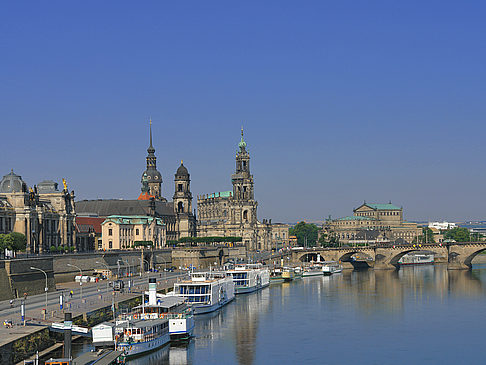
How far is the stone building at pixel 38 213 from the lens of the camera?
12244cm

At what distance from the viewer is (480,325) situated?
88562 millimetres

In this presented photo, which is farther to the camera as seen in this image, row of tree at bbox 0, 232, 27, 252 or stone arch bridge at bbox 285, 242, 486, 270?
stone arch bridge at bbox 285, 242, 486, 270

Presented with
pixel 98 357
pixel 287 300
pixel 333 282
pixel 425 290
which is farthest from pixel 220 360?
pixel 333 282

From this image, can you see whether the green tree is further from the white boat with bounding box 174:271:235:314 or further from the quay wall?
the white boat with bounding box 174:271:235:314

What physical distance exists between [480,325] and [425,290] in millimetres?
39716

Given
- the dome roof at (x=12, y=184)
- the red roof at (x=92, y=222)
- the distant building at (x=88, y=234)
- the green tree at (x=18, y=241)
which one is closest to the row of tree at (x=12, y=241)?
the green tree at (x=18, y=241)

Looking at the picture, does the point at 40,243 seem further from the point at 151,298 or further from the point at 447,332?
the point at 447,332

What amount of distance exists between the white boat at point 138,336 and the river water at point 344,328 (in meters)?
0.89

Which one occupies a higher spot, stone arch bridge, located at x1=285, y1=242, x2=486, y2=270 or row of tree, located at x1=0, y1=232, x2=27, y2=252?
row of tree, located at x1=0, y1=232, x2=27, y2=252

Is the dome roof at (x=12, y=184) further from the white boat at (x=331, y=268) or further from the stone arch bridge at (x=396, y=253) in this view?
the stone arch bridge at (x=396, y=253)

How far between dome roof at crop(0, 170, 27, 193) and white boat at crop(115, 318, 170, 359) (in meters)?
63.0

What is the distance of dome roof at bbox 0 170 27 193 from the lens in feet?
414

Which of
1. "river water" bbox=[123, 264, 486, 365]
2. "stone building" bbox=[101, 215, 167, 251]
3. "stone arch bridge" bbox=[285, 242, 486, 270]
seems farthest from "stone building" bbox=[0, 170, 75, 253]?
"stone arch bridge" bbox=[285, 242, 486, 270]

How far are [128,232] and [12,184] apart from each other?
201 ft
